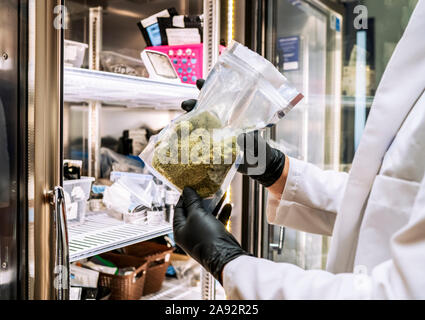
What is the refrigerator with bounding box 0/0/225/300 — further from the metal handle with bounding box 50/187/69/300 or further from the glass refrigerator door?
the glass refrigerator door

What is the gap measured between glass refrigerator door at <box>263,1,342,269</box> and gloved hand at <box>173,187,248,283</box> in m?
1.06

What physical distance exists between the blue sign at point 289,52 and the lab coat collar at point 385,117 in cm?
110

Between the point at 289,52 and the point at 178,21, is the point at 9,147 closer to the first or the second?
the point at 178,21

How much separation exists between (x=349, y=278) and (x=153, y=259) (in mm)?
1120

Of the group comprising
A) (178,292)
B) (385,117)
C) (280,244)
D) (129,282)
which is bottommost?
(178,292)

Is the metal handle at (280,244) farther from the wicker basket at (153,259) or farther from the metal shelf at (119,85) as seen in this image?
the metal shelf at (119,85)

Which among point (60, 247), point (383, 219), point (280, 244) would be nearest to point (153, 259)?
point (280, 244)

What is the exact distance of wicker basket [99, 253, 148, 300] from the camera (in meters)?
1.49

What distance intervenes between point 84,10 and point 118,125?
57 cm

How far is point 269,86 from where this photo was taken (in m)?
0.93

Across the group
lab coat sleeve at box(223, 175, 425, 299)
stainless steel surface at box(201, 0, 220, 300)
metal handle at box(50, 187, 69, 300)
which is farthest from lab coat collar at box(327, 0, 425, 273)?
stainless steel surface at box(201, 0, 220, 300)

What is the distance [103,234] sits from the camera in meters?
1.30

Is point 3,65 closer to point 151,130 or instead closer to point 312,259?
point 151,130
